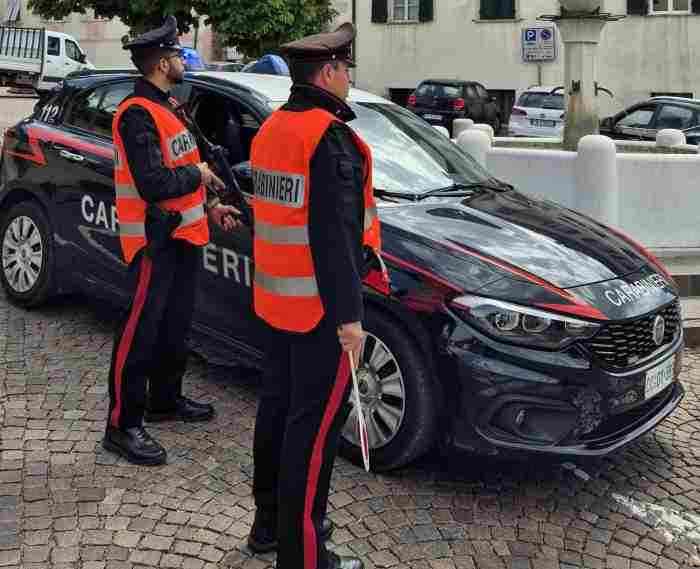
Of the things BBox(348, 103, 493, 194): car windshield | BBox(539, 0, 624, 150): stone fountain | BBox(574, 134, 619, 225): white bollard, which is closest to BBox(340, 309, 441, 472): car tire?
Result: BBox(348, 103, 493, 194): car windshield

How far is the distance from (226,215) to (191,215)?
152 mm

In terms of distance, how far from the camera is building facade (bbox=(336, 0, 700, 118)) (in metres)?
25.2

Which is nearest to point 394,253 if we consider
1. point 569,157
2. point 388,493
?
point 388,493

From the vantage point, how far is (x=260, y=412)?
10.5ft

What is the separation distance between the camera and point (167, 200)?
3.98 metres

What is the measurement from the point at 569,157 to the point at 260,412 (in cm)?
500

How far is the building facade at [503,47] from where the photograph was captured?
25.2 meters

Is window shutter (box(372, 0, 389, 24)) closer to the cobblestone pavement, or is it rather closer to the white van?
the white van

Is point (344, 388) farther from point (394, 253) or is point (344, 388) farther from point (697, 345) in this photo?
point (697, 345)

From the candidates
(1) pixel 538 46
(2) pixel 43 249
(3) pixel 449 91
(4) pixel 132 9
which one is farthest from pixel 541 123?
(2) pixel 43 249

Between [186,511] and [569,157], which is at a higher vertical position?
[569,157]

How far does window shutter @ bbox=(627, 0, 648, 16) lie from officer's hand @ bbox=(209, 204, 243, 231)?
23669 mm

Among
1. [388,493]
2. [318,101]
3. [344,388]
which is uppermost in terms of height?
[318,101]

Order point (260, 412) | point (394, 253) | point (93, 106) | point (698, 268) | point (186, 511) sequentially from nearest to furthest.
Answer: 1. point (260, 412)
2. point (186, 511)
3. point (394, 253)
4. point (93, 106)
5. point (698, 268)
